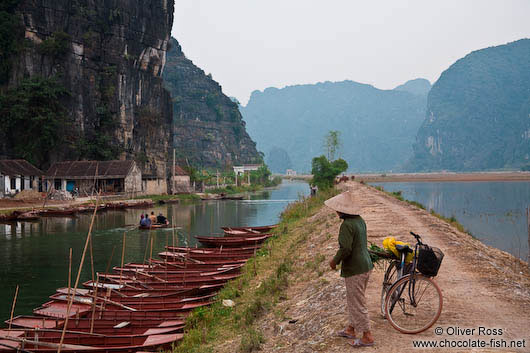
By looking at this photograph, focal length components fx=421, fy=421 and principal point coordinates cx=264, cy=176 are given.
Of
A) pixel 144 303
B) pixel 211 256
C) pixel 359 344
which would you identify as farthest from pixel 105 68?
pixel 359 344

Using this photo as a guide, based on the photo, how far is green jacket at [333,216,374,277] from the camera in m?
5.23

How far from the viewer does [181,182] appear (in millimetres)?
60281

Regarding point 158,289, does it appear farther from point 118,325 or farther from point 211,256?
point 211,256

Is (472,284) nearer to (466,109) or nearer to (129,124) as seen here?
(129,124)

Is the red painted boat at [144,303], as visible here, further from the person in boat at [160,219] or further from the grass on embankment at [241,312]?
the person in boat at [160,219]

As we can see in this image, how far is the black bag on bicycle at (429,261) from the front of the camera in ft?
17.4

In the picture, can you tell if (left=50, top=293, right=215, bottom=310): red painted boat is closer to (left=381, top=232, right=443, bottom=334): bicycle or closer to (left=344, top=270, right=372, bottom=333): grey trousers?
(left=381, top=232, right=443, bottom=334): bicycle

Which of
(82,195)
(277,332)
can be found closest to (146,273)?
(277,332)

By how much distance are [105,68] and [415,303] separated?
2292 inches

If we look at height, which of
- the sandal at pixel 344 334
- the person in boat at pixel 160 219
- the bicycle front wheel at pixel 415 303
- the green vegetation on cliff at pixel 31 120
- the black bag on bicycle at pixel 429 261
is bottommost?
the person in boat at pixel 160 219

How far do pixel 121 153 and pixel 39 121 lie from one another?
1223 centimetres

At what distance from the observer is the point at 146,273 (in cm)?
1277

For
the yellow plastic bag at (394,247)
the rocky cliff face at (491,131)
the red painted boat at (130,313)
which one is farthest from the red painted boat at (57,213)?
the rocky cliff face at (491,131)

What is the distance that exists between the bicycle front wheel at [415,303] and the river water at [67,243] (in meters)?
7.67
